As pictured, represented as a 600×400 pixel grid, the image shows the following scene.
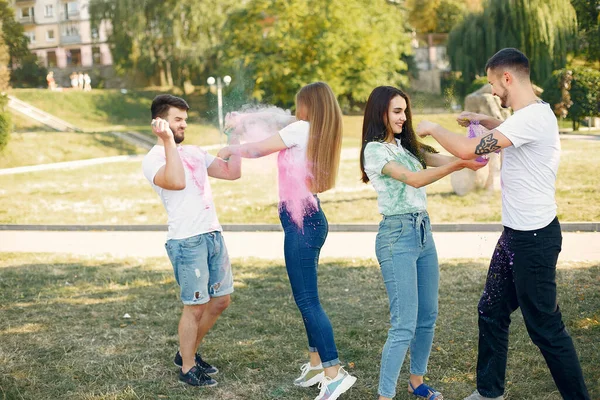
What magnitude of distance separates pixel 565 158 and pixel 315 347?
15.1 m

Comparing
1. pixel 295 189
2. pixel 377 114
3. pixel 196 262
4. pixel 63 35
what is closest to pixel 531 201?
pixel 377 114

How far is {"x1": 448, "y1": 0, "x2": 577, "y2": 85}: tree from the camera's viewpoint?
3103cm

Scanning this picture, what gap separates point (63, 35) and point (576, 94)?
51330 mm

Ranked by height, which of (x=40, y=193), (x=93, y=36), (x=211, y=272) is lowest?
(x=40, y=193)

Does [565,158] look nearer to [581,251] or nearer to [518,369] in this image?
[581,251]

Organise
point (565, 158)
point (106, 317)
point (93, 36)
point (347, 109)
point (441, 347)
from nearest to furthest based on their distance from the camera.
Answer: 1. point (441, 347)
2. point (106, 317)
3. point (565, 158)
4. point (347, 109)
5. point (93, 36)

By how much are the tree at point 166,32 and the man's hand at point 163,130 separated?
46.1 metres

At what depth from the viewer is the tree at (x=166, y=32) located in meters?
50.2

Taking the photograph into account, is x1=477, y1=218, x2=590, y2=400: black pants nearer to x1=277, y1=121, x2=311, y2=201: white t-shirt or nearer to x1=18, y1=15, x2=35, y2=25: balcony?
x1=277, y1=121, x2=311, y2=201: white t-shirt

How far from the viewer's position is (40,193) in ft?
61.3

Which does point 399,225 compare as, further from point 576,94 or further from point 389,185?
point 576,94

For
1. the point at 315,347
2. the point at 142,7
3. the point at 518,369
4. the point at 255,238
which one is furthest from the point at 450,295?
the point at 142,7

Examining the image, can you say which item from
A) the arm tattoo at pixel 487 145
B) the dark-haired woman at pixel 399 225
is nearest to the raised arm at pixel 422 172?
the dark-haired woman at pixel 399 225

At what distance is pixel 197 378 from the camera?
185 inches
